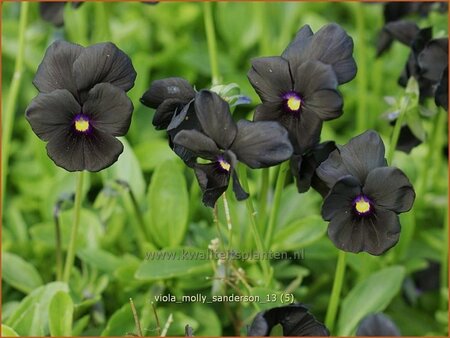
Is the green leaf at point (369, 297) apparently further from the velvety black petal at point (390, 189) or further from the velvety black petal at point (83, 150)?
the velvety black petal at point (83, 150)

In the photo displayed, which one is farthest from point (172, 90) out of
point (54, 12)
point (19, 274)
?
point (54, 12)

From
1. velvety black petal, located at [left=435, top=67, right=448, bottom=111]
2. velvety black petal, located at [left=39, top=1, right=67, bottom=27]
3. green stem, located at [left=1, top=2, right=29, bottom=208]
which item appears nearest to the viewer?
velvety black petal, located at [left=435, top=67, right=448, bottom=111]

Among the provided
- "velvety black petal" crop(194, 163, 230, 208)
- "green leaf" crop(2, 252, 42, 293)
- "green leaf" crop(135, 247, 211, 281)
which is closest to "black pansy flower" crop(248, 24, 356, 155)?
"velvety black petal" crop(194, 163, 230, 208)

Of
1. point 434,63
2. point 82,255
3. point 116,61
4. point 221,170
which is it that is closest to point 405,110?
point 434,63

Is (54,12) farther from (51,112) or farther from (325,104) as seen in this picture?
(325,104)

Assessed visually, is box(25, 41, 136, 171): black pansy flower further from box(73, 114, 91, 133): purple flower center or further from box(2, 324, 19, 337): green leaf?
box(2, 324, 19, 337): green leaf

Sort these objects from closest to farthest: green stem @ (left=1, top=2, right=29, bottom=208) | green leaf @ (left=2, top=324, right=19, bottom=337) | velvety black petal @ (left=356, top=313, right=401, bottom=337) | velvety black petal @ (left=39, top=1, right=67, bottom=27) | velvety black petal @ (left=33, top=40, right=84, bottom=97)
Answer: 1. velvety black petal @ (left=356, top=313, right=401, bottom=337)
2. velvety black petal @ (left=33, top=40, right=84, bottom=97)
3. green leaf @ (left=2, top=324, right=19, bottom=337)
4. green stem @ (left=1, top=2, right=29, bottom=208)
5. velvety black petal @ (left=39, top=1, right=67, bottom=27)

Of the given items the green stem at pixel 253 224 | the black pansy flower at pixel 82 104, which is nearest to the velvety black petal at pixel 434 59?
the green stem at pixel 253 224
